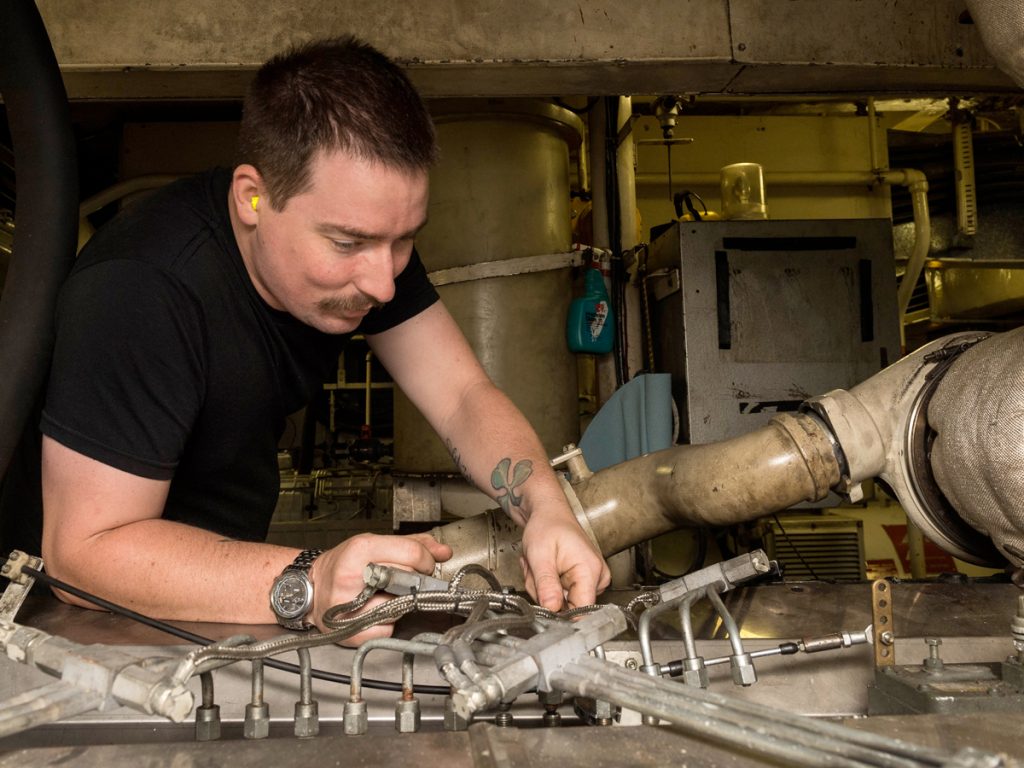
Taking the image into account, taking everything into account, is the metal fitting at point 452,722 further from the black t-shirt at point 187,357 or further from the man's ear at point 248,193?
the man's ear at point 248,193

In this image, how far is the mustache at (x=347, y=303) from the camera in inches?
43.1

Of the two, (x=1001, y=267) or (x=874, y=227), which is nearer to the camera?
(x=874, y=227)

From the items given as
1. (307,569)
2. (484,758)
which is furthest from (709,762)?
(307,569)

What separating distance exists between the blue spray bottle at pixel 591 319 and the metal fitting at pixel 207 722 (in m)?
1.68

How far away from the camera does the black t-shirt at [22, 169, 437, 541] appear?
958 mm

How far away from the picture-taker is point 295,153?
1.01 metres

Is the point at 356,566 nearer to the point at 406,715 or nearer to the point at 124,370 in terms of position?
the point at 406,715

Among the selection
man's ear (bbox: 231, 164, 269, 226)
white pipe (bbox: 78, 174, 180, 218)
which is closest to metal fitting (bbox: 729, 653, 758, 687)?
man's ear (bbox: 231, 164, 269, 226)

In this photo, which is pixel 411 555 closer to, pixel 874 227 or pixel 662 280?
pixel 662 280

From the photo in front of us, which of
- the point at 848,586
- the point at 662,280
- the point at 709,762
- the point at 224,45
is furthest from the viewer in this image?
the point at 662,280

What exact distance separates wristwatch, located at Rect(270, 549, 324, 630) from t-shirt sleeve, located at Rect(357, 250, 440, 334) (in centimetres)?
53

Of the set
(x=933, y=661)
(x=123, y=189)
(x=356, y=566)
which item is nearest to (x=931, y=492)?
(x=933, y=661)

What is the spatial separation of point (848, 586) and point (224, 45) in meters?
1.44

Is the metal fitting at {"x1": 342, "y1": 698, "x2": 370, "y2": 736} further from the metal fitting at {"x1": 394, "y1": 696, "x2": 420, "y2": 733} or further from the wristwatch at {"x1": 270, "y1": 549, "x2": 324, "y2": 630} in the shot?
the wristwatch at {"x1": 270, "y1": 549, "x2": 324, "y2": 630}
